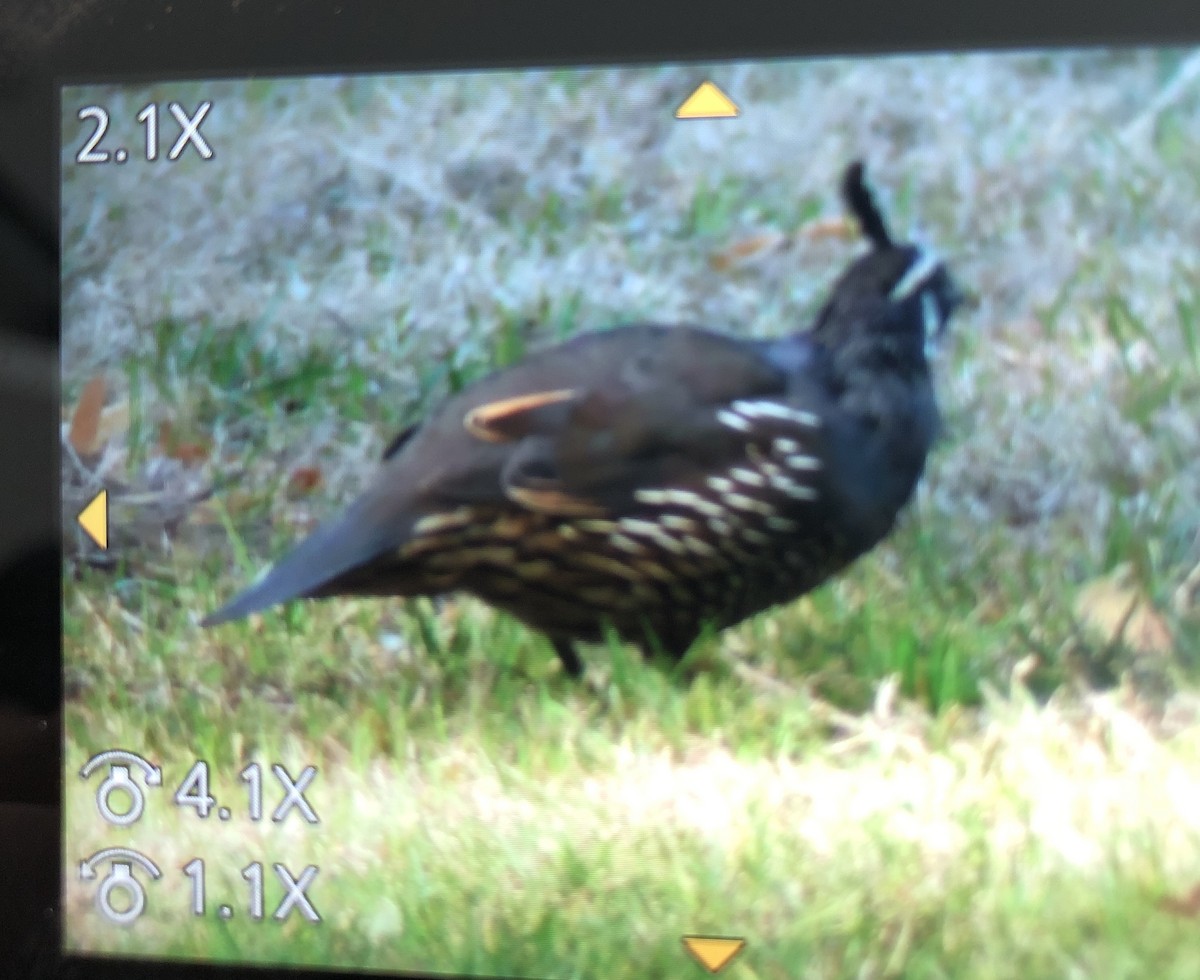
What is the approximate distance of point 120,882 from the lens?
143 cm

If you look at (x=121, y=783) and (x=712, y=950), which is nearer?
(x=712, y=950)

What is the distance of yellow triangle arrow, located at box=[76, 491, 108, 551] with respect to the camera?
144 cm

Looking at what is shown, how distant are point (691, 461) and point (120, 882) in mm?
816

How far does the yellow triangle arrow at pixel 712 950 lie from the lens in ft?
4.29

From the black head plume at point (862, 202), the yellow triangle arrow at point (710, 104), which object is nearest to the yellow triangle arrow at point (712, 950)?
the black head plume at point (862, 202)

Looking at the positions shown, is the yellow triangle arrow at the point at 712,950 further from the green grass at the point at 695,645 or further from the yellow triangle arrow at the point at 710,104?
the yellow triangle arrow at the point at 710,104

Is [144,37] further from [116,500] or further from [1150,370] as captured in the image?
[1150,370]

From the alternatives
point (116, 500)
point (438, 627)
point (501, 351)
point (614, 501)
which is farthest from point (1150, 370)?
point (116, 500)

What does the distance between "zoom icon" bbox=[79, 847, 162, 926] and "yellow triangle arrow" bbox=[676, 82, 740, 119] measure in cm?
104

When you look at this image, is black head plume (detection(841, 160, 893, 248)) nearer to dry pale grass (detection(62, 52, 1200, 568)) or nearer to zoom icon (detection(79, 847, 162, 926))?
dry pale grass (detection(62, 52, 1200, 568))

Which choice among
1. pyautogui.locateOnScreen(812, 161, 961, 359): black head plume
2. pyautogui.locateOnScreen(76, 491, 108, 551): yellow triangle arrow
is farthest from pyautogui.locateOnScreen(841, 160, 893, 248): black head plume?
pyautogui.locateOnScreen(76, 491, 108, 551): yellow triangle arrow

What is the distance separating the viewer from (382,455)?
1396mm

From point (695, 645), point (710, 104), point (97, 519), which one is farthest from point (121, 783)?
point (710, 104)

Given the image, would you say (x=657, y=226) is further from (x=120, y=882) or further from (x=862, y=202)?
(x=120, y=882)
